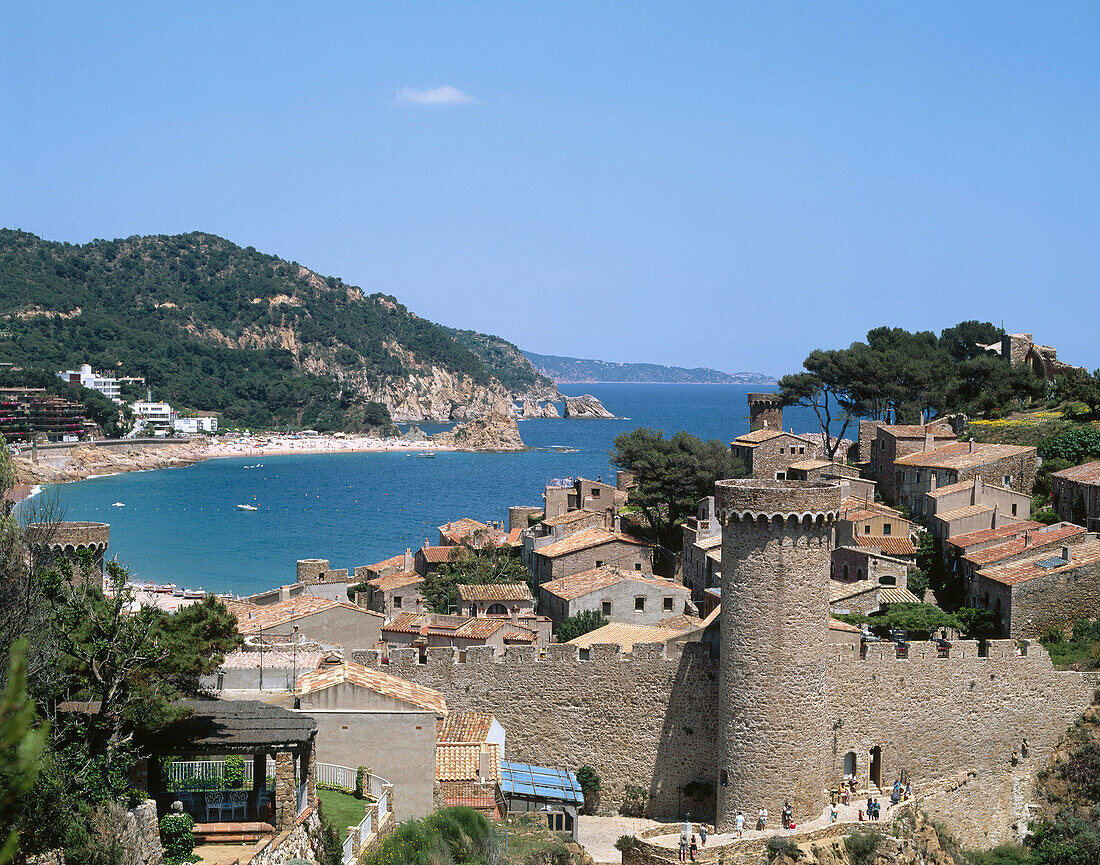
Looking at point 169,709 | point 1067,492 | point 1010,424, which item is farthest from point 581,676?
point 1010,424

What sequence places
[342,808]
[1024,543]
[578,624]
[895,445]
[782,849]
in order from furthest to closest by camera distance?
1. [895,445]
2. [578,624]
3. [1024,543]
4. [782,849]
5. [342,808]

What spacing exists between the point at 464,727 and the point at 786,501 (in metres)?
7.21

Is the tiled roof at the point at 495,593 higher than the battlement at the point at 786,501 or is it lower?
lower

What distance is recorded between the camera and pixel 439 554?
44.2 meters

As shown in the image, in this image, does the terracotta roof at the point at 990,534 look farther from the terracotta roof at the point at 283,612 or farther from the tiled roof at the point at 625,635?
the terracotta roof at the point at 283,612

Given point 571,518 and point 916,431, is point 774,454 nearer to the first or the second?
point 916,431

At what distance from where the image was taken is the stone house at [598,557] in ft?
120

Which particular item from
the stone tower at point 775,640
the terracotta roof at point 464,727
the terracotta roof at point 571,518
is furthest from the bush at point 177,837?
the terracotta roof at point 571,518

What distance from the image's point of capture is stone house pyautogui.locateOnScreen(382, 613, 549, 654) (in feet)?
87.0

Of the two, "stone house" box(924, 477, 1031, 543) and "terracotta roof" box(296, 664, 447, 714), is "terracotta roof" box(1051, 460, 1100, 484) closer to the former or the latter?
"stone house" box(924, 477, 1031, 543)

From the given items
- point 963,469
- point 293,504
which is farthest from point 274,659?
point 293,504

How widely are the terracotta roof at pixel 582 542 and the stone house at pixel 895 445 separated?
9577 millimetres

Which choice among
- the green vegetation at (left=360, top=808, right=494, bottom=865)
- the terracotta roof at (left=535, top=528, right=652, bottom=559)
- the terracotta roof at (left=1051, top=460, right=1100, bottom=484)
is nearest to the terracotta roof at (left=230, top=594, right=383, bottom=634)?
the terracotta roof at (left=535, top=528, right=652, bottom=559)

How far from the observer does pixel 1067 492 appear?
32.4m
